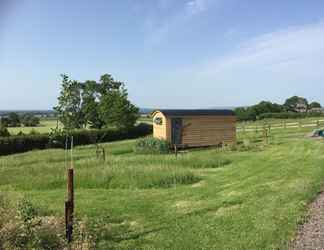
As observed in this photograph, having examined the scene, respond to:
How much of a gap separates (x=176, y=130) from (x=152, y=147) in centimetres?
248

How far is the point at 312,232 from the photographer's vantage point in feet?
17.0

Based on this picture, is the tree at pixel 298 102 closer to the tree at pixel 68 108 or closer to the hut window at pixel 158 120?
the hut window at pixel 158 120

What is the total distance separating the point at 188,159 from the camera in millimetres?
14734

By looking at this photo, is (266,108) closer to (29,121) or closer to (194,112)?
(29,121)

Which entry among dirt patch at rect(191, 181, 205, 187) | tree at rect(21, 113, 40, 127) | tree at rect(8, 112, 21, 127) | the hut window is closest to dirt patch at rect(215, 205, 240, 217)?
dirt patch at rect(191, 181, 205, 187)

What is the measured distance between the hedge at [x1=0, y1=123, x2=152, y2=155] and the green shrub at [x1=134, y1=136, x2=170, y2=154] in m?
3.86

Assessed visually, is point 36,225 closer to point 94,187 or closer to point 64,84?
point 64,84

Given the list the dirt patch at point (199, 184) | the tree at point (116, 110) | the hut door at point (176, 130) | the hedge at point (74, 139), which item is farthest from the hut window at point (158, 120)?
the dirt patch at point (199, 184)

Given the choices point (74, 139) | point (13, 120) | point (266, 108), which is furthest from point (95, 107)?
point (266, 108)

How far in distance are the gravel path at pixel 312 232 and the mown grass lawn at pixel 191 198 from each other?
0.14 m

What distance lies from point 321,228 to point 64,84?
4762 millimetres

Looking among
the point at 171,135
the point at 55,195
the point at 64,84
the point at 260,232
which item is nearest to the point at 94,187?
the point at 55,195

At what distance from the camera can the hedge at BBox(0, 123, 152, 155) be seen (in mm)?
27312

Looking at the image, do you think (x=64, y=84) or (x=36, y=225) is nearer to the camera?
(x=36, y=225)
